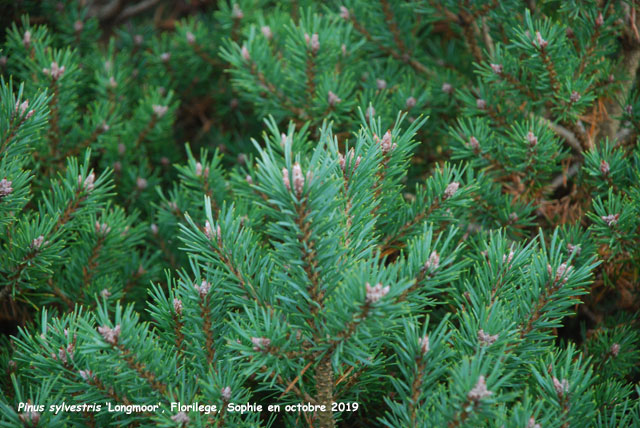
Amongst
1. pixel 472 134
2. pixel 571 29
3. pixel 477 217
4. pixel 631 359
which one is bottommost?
pixel 631 359

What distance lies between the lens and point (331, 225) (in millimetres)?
497

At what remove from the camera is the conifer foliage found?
525 millimetres

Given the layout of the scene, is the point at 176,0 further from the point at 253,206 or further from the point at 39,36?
the point at 253,206

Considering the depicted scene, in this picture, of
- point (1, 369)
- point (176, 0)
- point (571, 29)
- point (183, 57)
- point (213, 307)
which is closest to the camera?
point (213, 307)

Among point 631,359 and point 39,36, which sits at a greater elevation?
point 39,36

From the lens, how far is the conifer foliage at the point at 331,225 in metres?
0.52

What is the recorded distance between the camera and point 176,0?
4.69ft

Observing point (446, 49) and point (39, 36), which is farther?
point (446, 49)

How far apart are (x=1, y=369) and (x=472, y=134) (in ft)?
2.31

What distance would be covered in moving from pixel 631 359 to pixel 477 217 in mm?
277

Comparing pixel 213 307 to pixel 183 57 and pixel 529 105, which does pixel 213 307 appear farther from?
pixel 183 57

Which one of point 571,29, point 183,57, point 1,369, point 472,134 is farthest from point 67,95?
point 571,29

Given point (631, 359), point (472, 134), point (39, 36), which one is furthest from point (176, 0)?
point (631, 359)

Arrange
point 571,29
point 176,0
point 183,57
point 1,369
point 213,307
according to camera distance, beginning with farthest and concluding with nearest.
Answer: point 176,0 < point 183,57 < point 571,29 < point 1,369 < point 213,307
